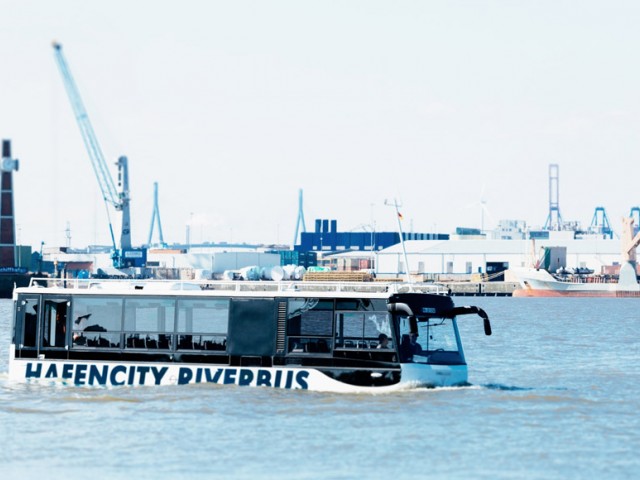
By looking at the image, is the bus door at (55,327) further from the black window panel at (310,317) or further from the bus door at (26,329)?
the black window panel at (310,317)

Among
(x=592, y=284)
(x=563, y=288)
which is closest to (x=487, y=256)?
(x=592, y=284)

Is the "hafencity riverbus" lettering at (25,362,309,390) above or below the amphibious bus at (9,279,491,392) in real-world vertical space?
below

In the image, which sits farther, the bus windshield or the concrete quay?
the concrete quay

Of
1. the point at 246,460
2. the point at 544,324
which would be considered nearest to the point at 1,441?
the point at 246,460

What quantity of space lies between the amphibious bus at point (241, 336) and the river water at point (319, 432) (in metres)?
0.39

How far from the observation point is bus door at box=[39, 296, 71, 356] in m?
29.3

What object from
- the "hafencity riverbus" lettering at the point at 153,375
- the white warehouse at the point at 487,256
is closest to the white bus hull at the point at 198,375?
the "hafencity riverbus" lettering at the point at 153,375

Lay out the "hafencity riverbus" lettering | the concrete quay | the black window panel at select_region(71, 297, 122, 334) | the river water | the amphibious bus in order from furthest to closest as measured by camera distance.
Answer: the concrete quay < the black window panel at select_region(71, 297, 122, 334) < the "hafencity riverbus" lettering < the amphibious bus < the river water

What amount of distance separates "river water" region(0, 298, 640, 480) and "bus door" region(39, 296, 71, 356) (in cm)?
98

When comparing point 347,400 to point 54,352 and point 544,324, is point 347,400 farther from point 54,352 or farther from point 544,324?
point 544,324

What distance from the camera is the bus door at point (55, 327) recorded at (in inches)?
1155

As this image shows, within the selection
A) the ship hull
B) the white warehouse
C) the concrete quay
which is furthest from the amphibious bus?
the white warehouse

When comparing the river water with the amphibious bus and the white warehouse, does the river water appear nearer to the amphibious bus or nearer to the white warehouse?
the amphibious bus

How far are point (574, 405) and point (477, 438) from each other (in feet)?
19.1
